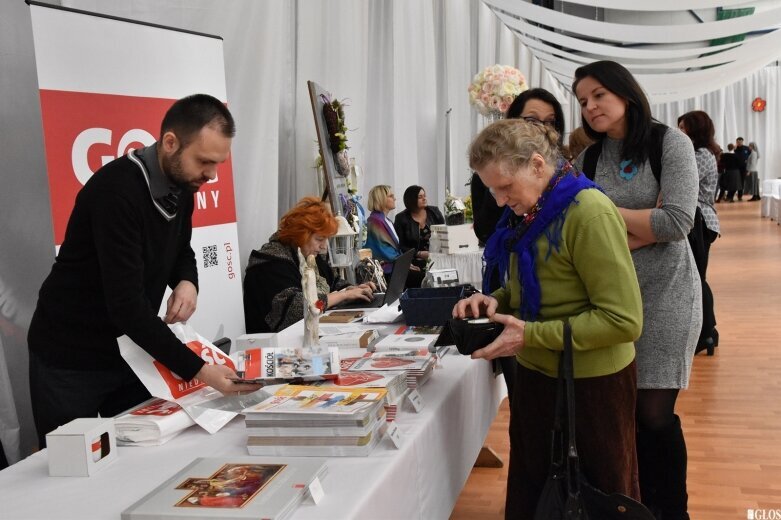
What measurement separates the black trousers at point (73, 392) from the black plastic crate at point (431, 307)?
31.7 inches

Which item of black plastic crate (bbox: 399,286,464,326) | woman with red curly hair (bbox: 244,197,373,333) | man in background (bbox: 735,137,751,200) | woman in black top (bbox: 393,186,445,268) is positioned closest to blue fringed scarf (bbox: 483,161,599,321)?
black plastic crate (bbox: 399,286,464,326)

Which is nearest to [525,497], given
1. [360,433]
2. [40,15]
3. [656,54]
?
[360,433]

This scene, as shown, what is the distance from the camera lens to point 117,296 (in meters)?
1.50

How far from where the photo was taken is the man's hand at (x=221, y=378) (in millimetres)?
1514

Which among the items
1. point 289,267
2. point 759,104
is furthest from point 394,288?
point 759,104

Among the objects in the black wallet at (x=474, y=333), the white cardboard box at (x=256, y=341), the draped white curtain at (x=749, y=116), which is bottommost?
the white cardboard box at (x=256, y=341)

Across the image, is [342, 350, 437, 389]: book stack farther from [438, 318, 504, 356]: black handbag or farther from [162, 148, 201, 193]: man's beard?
[162, 148, 201, 193]: man's beard

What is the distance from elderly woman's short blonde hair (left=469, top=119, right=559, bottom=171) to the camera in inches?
56.1

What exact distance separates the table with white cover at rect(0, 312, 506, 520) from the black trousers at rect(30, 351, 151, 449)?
285 millimetres

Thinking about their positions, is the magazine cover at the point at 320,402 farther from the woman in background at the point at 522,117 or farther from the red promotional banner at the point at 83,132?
the red promotional banner at the point at 83,132

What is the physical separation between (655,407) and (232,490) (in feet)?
4.02

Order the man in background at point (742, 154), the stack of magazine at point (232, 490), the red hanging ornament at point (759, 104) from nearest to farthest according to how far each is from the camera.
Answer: the stack of magazine at point (232, 490), the man in background at point (742, 154), the red hanging ornament at point (759, 104)

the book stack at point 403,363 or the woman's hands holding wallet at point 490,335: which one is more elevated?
the woman's hands holding wallet at point 490,335

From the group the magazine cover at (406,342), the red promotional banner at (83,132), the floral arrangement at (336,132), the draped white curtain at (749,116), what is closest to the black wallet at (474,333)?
the magazine cover at (406,342)
